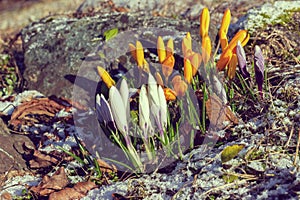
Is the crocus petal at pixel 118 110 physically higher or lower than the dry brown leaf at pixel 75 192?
higher

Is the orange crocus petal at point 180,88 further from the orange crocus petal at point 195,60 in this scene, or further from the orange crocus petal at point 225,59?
the orange crocus petal at point 225,59

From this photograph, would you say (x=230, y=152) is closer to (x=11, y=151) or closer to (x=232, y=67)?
(x=232, y=67)

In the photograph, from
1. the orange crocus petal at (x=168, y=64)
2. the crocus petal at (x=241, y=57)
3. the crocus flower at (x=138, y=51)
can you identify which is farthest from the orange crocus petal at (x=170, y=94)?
the crocus petal at (x=241, y=57)

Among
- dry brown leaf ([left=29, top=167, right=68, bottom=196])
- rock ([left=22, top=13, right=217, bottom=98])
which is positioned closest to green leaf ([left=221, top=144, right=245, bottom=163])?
dry brown leaf ([left=29, top=167, right=68, bottom=196])

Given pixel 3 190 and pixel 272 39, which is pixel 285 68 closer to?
pixel 272 39

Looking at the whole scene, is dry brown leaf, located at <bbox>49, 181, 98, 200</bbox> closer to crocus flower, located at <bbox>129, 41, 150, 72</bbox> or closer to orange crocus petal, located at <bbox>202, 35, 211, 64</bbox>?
crocus flower, located at <bbox>129, 41, 150, 72</bbox>

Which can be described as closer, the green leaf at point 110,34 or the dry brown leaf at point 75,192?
the dry brown leaf at point 75,192

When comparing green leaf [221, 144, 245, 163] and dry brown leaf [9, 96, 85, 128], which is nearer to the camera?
green leaf [221, 144, 245, 163]
